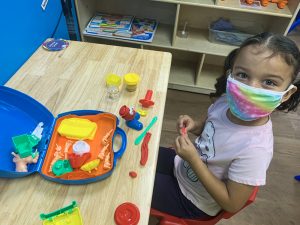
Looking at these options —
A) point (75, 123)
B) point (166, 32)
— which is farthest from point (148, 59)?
point (166, 32)

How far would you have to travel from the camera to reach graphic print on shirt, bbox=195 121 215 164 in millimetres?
786

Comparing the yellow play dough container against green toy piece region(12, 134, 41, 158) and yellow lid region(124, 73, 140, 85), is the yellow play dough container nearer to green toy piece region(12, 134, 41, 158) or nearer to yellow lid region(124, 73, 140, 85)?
yellow lid region(124, 73, 140, 85)

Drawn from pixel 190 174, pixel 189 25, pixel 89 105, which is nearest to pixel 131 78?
pixel 89 105

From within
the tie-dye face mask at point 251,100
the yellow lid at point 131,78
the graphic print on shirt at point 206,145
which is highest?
the tie-dye face mask at point 251,100

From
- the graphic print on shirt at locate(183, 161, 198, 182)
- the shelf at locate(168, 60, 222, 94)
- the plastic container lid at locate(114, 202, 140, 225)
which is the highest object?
the plastic container lid at locate(114, 202, 140, 225)

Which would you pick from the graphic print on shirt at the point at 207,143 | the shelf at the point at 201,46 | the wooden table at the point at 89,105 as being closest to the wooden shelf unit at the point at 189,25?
the shelf at the point at 201,46

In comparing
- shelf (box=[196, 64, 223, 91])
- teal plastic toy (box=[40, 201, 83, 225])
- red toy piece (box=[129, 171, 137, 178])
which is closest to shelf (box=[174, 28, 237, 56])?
shelf (box=[196, 64, 223, 91])

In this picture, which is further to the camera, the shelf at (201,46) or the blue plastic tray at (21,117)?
the shelf at (201,46)

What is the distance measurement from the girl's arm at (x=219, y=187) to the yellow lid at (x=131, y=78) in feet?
0.87

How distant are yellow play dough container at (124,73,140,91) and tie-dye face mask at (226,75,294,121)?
0.32 meters

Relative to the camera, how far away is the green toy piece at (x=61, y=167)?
2.06 feet

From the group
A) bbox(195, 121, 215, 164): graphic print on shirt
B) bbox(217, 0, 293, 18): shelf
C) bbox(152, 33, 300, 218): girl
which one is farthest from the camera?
bbox(217, 0, 293, 18): shelf

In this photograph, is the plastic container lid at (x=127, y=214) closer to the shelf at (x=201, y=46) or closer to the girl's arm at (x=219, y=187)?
the girl's arm at (x=219, y=187)

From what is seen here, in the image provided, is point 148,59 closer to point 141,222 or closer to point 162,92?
point 162,92
